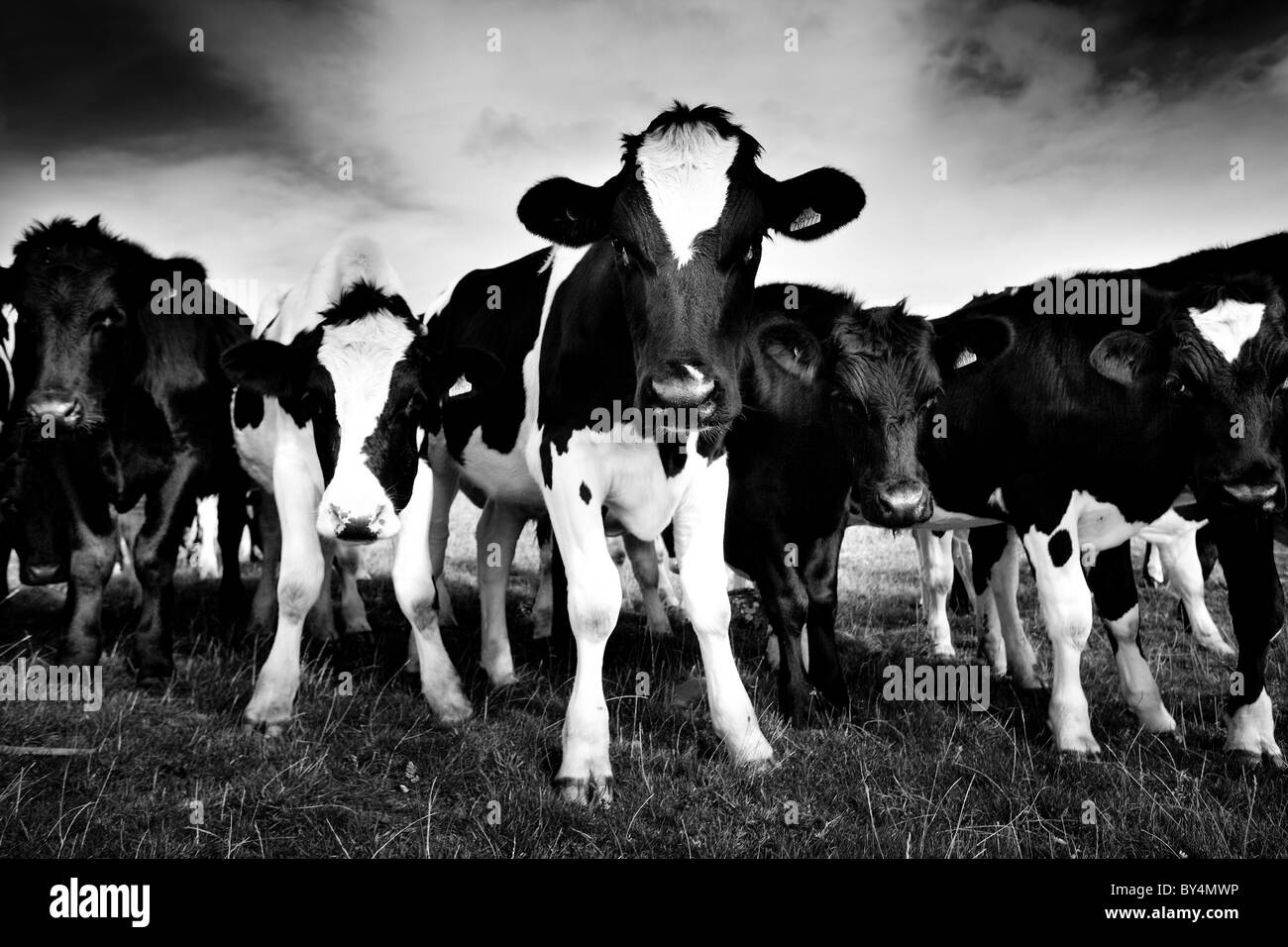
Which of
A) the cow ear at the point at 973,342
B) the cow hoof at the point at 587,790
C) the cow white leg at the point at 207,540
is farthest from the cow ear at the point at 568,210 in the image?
the cow white leg at the point at 207,540

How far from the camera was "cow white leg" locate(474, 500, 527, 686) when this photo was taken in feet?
22.8

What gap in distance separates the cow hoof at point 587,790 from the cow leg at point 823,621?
1.83 metres

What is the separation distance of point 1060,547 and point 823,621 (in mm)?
1509

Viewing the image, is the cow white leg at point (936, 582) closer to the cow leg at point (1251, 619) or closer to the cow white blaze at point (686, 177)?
the cow leg at point (1251, 619)

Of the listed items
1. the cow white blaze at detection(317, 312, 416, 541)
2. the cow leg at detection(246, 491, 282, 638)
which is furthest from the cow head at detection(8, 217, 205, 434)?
the cow leg at detection(246, 491, 282, 638)

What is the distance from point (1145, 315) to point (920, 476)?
6.13 feet

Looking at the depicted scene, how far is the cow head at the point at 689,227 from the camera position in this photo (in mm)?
4211

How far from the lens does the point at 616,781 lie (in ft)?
15.9

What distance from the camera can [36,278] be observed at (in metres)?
6.12

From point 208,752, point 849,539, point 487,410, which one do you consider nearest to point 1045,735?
point 487,410

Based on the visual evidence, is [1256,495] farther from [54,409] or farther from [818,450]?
[54,409]

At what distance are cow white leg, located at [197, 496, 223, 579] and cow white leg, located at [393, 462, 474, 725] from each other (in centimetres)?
636

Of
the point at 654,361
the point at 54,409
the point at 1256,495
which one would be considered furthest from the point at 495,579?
the point at 1256,495
